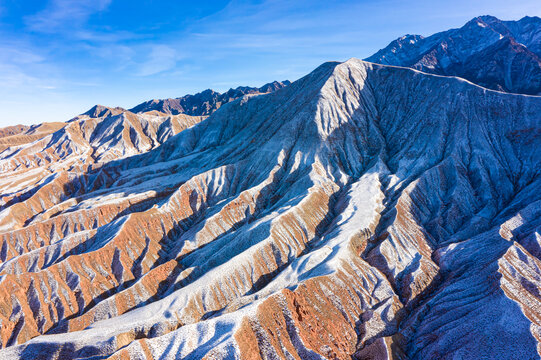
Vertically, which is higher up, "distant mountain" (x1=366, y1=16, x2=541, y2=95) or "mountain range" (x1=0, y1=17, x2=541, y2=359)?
"distant mountain" (x1=366, y1=16, x2=541, y2=95)

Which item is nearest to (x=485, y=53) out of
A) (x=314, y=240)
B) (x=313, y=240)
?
(x=314, y=240)

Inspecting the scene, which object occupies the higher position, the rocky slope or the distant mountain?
the distant mountain

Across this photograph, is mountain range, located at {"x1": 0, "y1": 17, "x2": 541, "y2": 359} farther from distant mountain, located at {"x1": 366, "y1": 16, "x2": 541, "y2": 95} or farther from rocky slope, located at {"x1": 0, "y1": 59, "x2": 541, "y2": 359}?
distant mountain, located at {"x1": 366, "y1": 16, "x2": 541, "y2": 95}

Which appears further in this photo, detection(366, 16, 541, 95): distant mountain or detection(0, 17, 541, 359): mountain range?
detection(366, 16, 541, 95): distant mountain

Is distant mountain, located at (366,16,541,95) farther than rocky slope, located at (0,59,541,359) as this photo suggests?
Yes

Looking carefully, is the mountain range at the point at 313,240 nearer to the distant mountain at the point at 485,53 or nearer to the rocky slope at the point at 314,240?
the rocky slope at the point at 314,240

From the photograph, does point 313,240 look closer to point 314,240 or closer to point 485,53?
point 314,240

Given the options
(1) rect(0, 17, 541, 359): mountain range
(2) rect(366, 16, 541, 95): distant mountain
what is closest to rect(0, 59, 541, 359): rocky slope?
(1) rect(0, 17, 541, 359): mountain range
